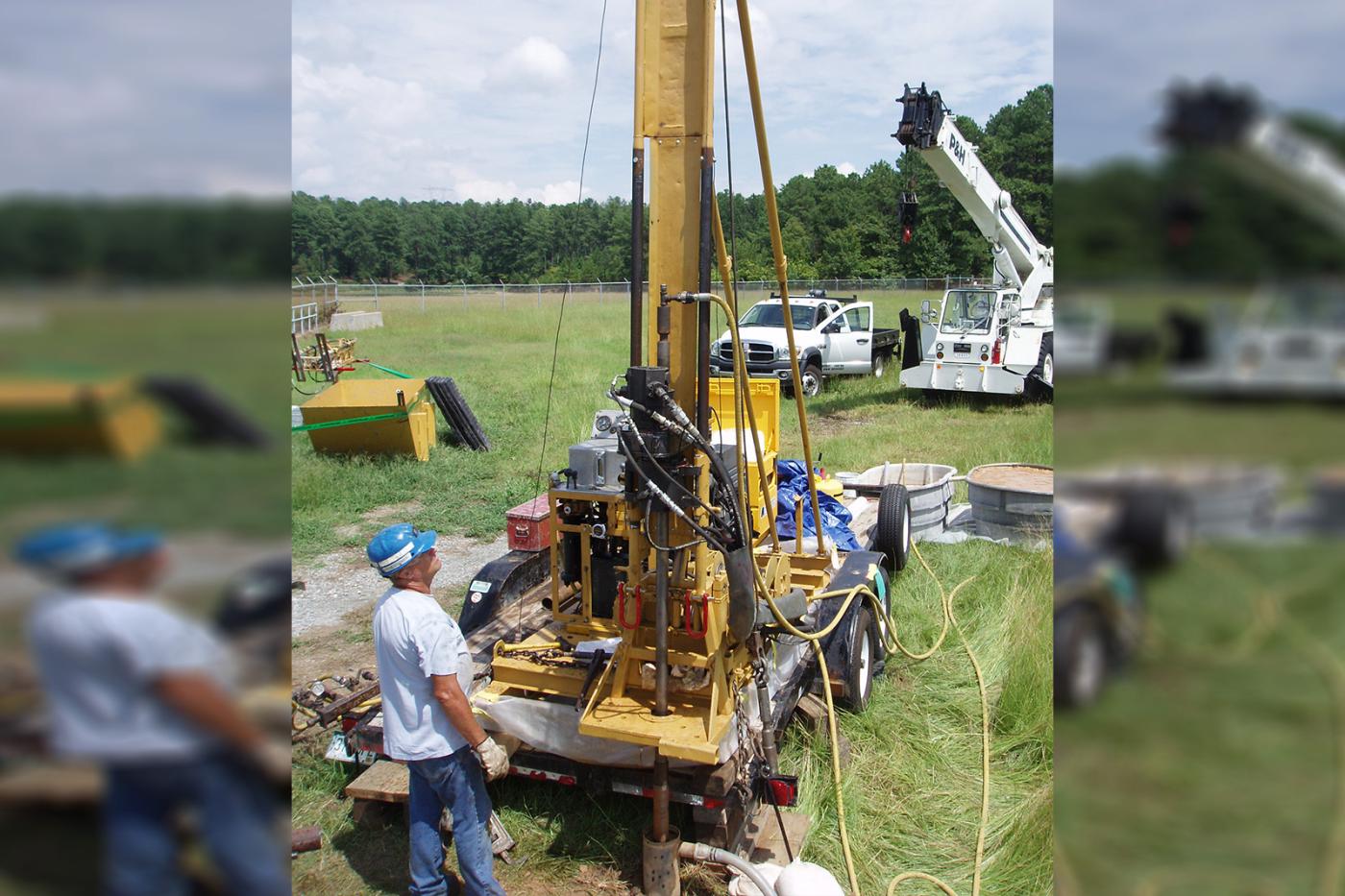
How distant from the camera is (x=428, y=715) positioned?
4.03 m

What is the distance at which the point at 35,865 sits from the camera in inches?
21.9

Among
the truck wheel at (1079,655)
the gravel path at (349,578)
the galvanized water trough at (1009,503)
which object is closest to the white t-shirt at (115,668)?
the truck wheel at (1079,655)

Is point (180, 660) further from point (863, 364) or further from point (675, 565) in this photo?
point (863, 364)

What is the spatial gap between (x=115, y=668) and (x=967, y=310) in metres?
18.8

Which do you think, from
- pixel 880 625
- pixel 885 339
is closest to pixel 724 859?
pixel 880 625

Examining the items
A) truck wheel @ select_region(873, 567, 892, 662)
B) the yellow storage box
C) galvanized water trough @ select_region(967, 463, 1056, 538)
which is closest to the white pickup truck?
the yellow storage box

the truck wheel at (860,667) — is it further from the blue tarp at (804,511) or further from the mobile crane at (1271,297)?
the mobile crane at (1271,297)

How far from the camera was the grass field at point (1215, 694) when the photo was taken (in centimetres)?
50

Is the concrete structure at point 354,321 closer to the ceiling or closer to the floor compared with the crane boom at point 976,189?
closer to the floor

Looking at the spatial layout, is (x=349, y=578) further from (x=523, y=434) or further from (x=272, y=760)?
(x=272, y=760)

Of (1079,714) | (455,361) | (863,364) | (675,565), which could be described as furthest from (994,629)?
(455,361)

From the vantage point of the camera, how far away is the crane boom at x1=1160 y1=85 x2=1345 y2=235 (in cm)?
52

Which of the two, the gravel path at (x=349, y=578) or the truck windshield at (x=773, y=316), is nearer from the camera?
the gravel path at (x=349, y=578)

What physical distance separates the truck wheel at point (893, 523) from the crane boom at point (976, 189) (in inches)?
310
